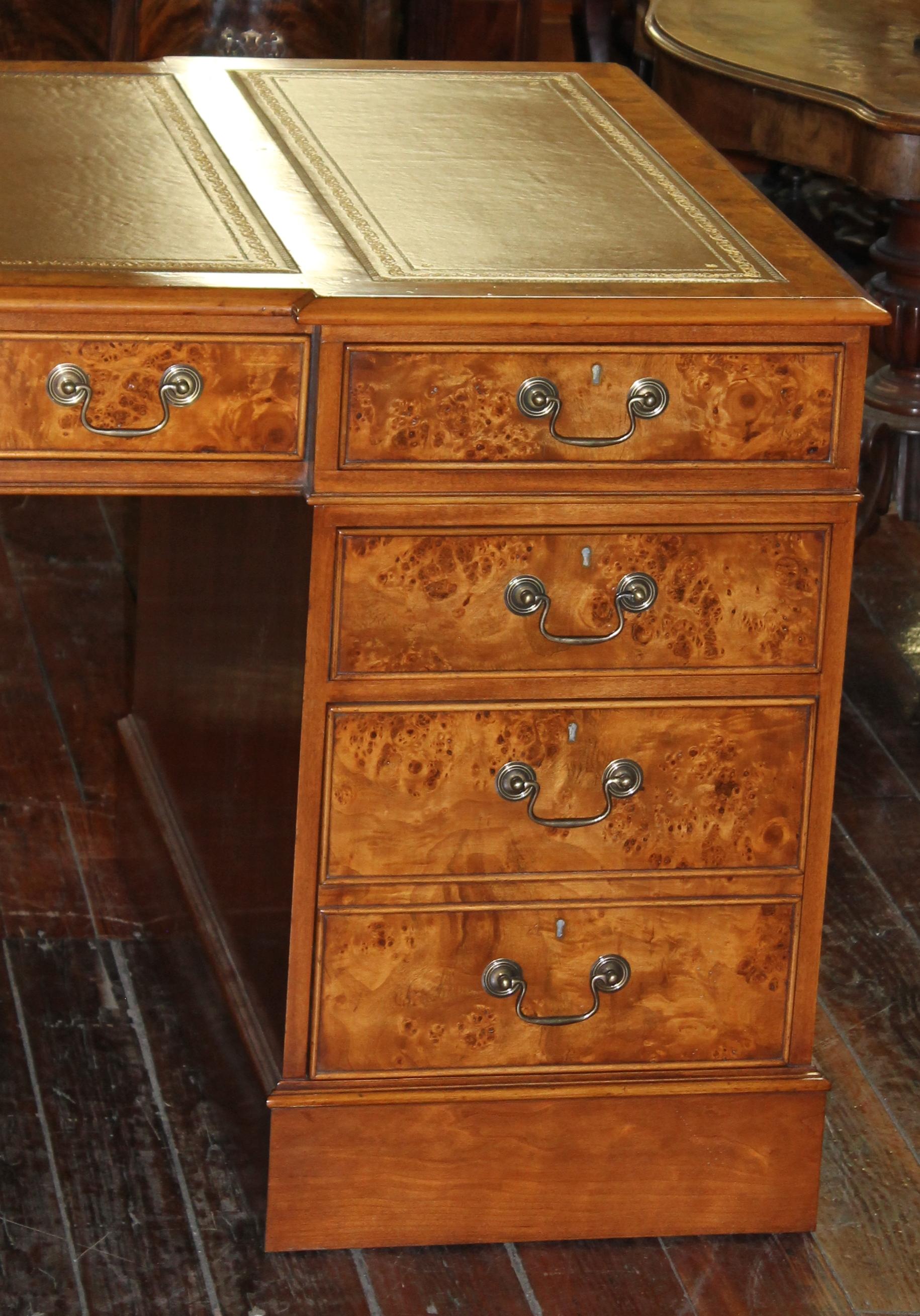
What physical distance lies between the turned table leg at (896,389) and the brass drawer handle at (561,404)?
1.24 m

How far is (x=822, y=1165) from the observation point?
2.17 metres

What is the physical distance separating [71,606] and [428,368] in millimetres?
1617

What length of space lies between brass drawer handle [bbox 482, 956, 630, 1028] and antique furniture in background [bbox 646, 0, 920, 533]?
47.2 inches

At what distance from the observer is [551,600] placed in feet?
5.96

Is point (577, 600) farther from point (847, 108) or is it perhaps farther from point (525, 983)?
point (847, 108)

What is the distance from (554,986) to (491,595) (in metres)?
0.39

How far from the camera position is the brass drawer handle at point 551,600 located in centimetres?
180

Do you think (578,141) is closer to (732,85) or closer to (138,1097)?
(732,85)

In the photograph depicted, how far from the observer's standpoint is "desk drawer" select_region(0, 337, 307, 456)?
5.41 ft

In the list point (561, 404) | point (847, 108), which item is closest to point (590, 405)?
point (561, 404)

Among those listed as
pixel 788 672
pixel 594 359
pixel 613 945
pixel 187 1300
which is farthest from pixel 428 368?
pixel 187 1300

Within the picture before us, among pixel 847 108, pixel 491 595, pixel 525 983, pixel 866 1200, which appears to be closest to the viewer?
pixel 491 595

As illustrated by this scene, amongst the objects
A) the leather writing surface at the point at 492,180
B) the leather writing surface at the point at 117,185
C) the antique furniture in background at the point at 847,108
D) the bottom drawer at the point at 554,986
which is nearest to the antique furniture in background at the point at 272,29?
the antique furniture in background at the point at 847,108

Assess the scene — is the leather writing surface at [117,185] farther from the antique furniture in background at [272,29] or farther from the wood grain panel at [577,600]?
the antique furniture in background at [272,29]
